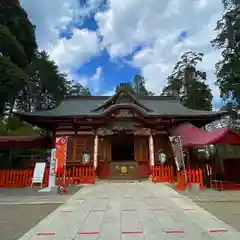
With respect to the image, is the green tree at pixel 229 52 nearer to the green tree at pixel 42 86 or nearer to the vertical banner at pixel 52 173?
the vertical banner at pixel 52 173

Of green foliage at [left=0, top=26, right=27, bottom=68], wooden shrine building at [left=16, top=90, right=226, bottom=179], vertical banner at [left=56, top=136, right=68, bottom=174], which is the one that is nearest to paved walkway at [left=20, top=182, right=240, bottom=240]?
vertical banner at [left=56, top=136, right=68, bottom=174]

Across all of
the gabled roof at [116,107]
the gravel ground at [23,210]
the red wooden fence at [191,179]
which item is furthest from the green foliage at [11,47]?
the red wooden fence at [191,179]

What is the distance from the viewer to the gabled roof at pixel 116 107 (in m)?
12.8

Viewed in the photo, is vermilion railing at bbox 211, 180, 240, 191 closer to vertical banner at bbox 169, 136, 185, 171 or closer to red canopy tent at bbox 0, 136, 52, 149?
vertical banner at bbox 169, 136, 185, 171

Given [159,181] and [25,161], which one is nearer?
[159,181]

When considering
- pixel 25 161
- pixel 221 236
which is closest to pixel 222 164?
pixel 221 236

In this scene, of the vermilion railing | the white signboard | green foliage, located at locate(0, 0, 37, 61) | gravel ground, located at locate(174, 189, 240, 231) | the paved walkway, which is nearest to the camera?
the paved walkway

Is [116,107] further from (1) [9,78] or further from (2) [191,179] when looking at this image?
(1) [9,78]

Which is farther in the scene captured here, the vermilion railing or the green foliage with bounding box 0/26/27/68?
the green foliage with bounding box 0/26/27/68

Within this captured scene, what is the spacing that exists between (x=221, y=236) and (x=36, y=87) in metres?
33.9

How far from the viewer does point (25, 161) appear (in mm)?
16859

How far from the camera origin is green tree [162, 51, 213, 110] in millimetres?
29812

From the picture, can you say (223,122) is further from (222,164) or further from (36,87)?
(36,87)

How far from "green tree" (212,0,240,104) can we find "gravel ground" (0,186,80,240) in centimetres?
1594
